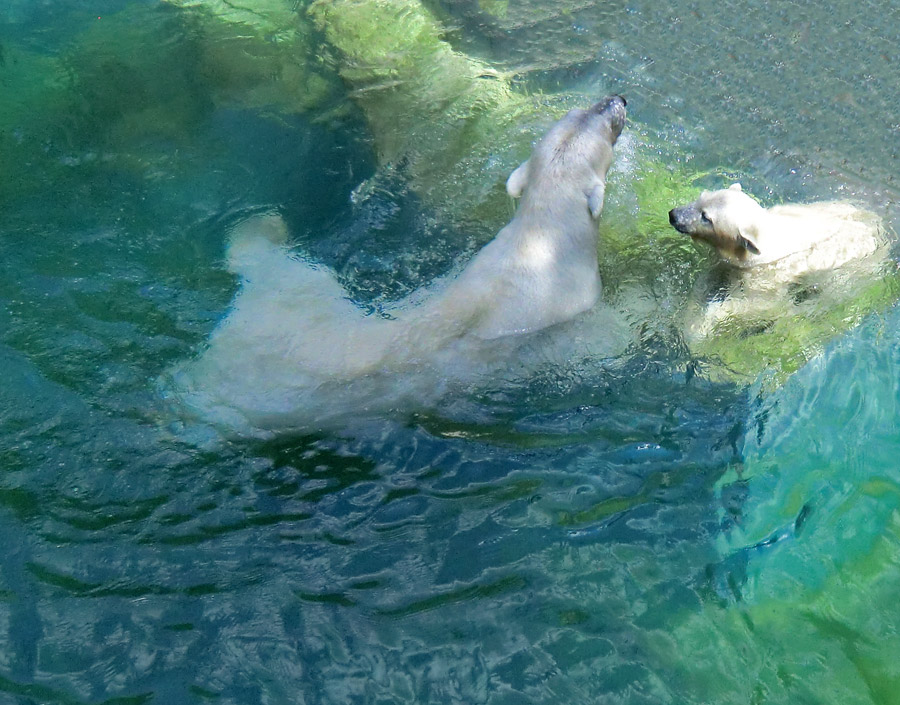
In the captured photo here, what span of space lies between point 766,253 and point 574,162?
1487mm

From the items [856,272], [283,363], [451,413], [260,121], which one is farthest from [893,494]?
[260,121]

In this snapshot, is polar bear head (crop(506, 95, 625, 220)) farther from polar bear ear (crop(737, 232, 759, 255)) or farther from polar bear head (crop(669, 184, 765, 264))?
polar bear ear (crop(737, 232, 759, 255))

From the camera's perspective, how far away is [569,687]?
3.61 metres

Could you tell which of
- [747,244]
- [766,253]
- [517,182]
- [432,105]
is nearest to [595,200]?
[517,182]

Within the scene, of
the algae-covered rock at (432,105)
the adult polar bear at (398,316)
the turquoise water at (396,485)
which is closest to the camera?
the turquoise water at (396,485)

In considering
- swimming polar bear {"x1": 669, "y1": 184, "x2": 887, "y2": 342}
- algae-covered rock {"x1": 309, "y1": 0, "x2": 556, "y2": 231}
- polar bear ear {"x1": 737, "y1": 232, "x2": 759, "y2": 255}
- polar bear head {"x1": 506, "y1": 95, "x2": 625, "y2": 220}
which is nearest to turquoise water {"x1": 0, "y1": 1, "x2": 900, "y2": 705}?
algae-covered rock {"x1": 309, "y1": 0, "x2": 556, "y2": 231}

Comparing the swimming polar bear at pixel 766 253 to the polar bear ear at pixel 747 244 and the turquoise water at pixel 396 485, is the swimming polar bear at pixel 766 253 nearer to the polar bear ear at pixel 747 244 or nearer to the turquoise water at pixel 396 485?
the polar bear ear at pixel 747 244

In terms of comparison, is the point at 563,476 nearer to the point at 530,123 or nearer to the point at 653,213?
the point at 653,213

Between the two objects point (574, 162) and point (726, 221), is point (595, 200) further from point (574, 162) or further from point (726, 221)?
point (726, 221)

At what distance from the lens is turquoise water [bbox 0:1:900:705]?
367cm

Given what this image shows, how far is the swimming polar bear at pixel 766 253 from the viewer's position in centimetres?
532

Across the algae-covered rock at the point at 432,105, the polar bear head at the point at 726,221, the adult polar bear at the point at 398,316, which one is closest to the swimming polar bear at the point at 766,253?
the polar bear head at the point at 726,221

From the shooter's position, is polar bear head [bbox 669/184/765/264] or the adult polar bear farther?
polar bear head [bbox 669/184/765/264]

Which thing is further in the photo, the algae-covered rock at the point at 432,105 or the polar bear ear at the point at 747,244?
the algae-covered rock at the point at 432,105
